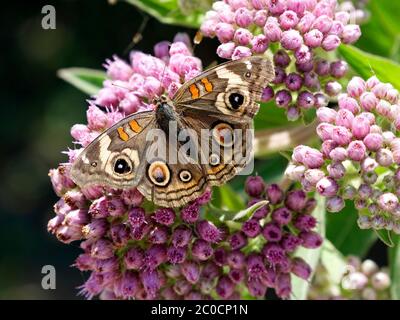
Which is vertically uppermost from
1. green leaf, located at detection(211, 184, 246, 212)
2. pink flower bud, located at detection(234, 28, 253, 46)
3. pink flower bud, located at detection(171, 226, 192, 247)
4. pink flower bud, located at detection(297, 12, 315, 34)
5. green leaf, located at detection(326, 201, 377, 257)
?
pink flower bud, located at detection(297, 12, 315, 34)

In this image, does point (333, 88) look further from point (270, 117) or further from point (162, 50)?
point (162, 50)

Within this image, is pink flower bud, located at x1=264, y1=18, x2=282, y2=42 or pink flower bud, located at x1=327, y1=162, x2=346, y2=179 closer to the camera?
pink flower bud, located at x1=327, y1=162, x2=346, y2=179

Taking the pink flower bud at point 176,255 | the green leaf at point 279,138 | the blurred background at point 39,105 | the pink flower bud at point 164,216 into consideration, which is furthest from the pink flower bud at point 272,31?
the blurred background at point 39,105

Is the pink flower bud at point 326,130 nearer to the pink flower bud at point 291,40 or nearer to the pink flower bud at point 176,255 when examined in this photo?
the pink flower bud at point 291,40

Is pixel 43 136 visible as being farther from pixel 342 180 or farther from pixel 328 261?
pixel 342 180

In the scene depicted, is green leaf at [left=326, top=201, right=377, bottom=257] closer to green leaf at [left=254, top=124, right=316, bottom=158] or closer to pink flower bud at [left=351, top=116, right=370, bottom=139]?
green leaf at [left=254, top=124, right=316, bottom=158]

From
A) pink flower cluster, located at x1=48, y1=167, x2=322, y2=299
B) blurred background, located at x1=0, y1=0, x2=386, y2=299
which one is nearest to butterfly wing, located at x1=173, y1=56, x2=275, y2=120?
pink flower cluster, located at x1=48, y1=167, x2=322, y2=299
